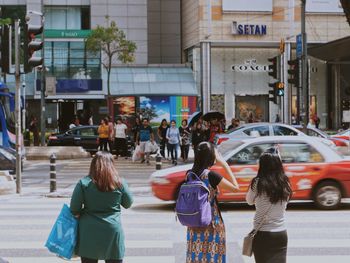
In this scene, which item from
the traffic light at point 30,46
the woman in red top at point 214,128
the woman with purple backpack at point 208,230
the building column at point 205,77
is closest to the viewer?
the woman with purple backpack at point 208,230

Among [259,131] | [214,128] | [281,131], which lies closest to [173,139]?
[214,128]

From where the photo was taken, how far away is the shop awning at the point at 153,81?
4875cm

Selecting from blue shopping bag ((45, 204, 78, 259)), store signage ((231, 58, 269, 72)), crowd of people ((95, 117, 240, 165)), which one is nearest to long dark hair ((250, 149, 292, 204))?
blue shopping bag ((45, 204, 78, 259))

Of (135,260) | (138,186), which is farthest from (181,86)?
(135,260)

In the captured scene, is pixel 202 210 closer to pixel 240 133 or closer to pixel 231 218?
pixel 231 218

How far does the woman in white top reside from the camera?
579 cm

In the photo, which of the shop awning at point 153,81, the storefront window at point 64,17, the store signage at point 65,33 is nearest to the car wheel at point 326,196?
the shop awning at point 153,81

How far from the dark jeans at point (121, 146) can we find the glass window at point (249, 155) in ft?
49.6

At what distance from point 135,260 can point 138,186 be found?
31.8ft

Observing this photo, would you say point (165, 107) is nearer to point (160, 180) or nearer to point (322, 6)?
point (322, 6)

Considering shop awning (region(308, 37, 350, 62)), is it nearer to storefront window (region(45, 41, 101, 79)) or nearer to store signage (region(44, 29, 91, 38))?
storefront window (region(45, 41, 101, 79))

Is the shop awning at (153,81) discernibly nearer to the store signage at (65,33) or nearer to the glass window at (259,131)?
the store signage at (65,33)

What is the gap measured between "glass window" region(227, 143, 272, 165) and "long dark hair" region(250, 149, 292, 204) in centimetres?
710

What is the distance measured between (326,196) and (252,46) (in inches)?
1492
